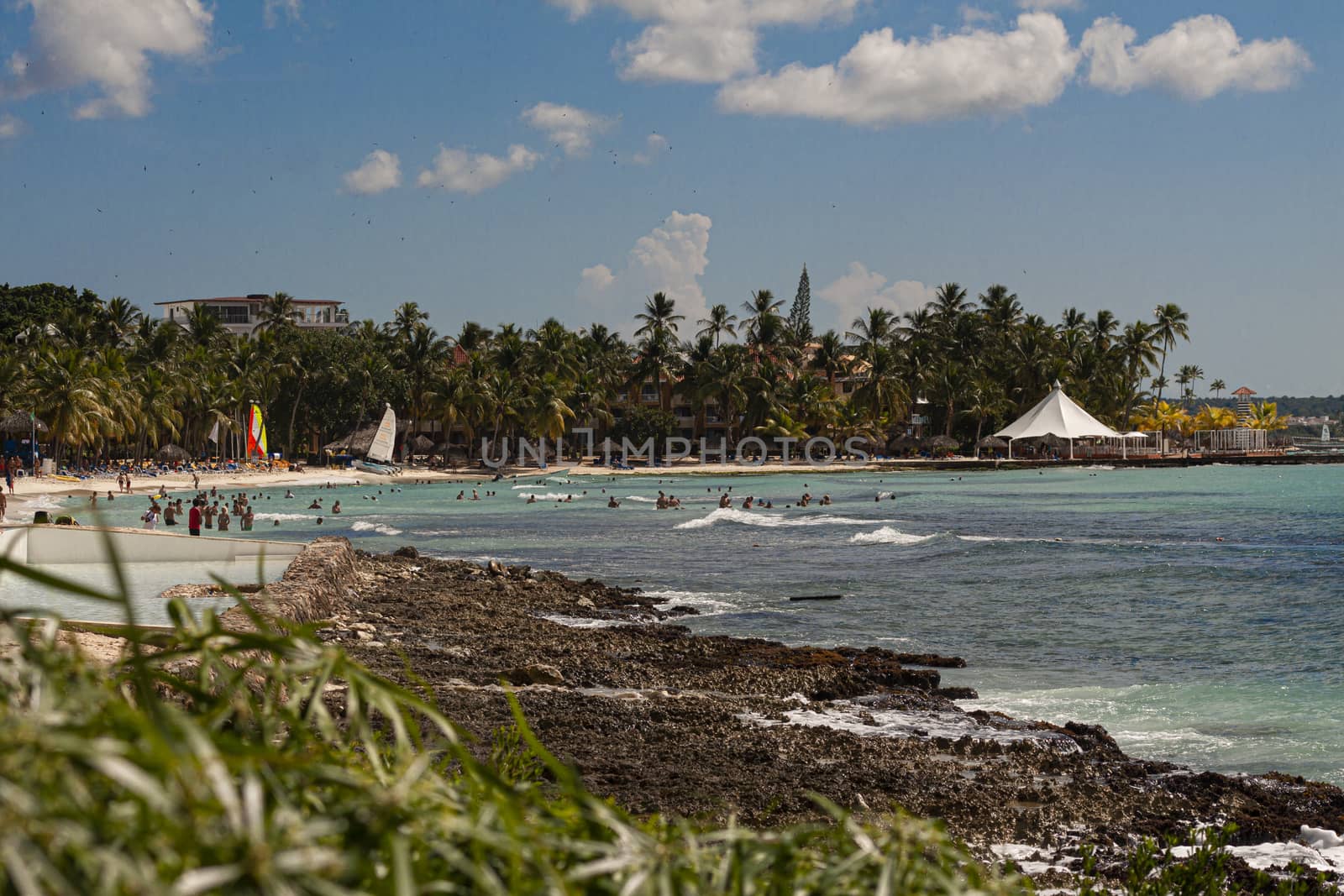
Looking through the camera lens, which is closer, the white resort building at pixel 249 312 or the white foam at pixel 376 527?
the white foam at pixel 376 527

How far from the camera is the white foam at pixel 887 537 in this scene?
1428 inches

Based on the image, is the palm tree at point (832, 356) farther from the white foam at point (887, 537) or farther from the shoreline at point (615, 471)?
the white foam at point (887, 537)

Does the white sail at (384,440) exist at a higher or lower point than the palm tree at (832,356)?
lower

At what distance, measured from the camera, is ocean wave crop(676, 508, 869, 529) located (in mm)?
43000

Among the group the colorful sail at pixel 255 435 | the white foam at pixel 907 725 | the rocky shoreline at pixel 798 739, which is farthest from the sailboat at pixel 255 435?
the white foam at pixel 907 725

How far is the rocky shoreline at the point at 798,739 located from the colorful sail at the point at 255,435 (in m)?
56.4

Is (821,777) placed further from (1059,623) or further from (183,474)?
(183,474)

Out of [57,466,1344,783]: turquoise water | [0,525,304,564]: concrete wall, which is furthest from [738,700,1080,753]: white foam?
[0,525,304,564]: concrete wall

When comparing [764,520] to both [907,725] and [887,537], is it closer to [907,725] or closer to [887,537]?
[887,537]

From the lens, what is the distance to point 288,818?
1.12m

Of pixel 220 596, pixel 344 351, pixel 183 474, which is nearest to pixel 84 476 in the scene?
pixel 183 474

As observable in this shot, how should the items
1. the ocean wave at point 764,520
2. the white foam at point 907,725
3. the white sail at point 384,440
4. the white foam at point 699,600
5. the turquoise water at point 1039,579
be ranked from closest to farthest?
the white foam at point 907,725
the turquoise water at point 1039,579
the white foam at point 699,600
the ocean wave at point 764,520
the white sail at point 384,440

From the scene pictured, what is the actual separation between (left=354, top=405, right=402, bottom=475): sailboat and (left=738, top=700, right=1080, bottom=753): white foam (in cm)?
6748

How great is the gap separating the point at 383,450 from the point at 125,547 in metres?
61.9
